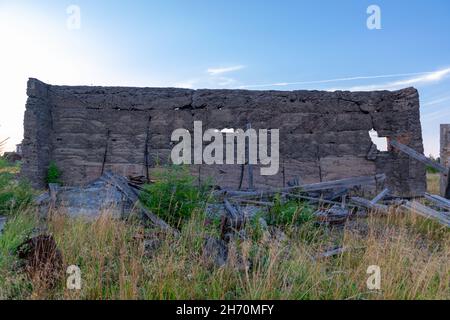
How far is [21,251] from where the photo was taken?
387 cm

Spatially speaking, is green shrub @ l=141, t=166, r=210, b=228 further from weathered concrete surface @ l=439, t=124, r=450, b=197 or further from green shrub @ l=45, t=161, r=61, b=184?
weathered concrete surface @ l=439, t=124, r=450, b=197

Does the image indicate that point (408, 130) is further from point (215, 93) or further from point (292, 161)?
point (215, 93)

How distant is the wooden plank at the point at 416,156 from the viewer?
937cm

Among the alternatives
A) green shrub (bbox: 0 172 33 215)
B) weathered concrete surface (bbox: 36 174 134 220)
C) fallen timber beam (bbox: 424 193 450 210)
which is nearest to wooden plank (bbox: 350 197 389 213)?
fallen timber beam (bbox: 424 193 450 210)

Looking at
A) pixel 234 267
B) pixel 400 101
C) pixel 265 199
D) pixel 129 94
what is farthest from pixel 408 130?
pixel 234 267

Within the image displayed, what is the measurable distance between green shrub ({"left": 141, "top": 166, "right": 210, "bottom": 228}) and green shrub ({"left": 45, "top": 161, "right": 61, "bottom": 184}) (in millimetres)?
4917

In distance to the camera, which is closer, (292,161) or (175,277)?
(175,277)

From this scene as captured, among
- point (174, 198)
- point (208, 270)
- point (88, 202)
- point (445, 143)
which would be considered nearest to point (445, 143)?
point (445, 143)

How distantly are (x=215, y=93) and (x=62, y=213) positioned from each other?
565 centimetres

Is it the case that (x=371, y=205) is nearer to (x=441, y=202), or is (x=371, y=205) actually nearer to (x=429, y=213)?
(x=429, y=213)

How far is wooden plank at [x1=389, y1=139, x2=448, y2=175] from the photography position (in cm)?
937
